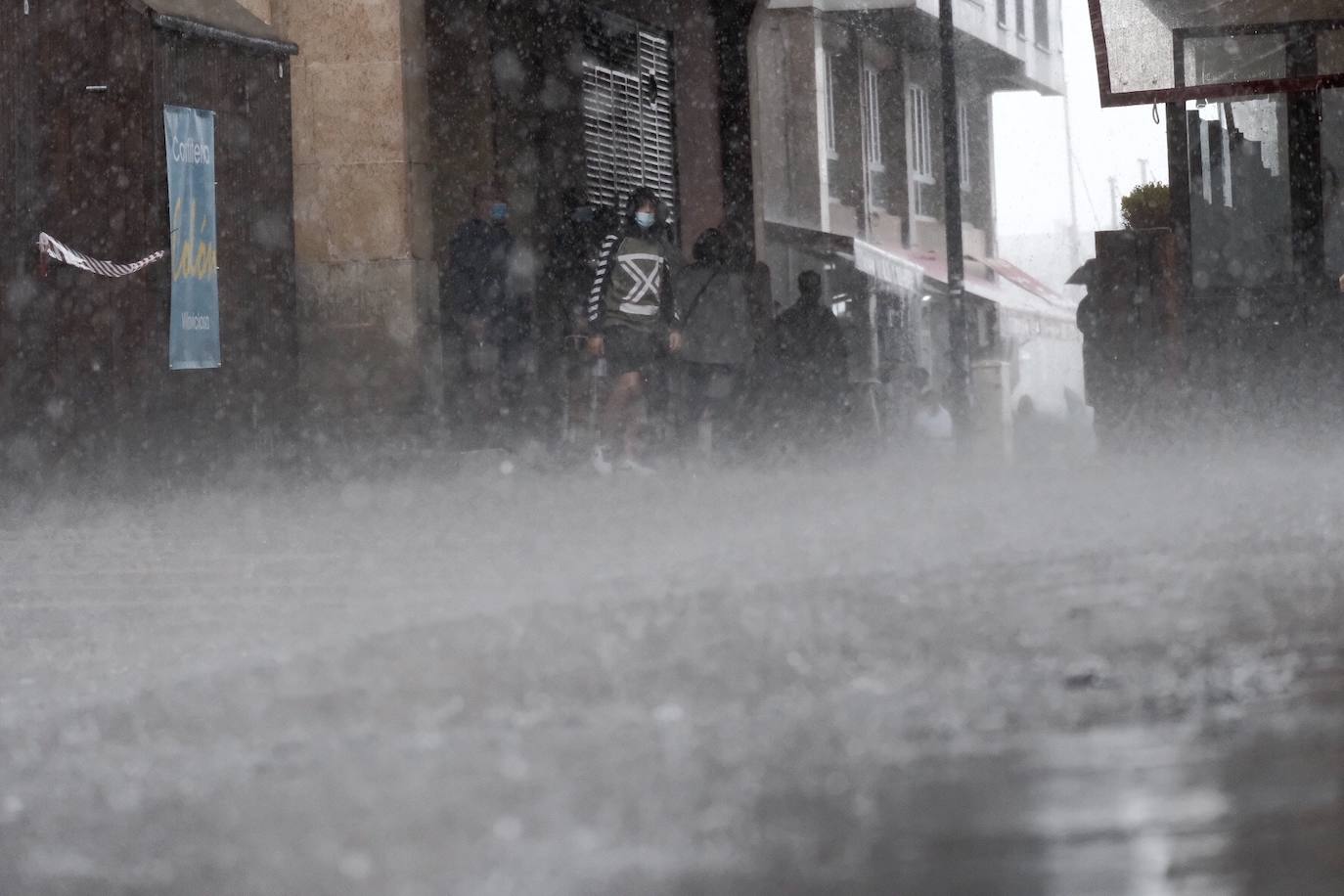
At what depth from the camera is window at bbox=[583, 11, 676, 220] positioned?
20.5 metres

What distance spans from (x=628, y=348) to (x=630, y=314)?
0.23 m

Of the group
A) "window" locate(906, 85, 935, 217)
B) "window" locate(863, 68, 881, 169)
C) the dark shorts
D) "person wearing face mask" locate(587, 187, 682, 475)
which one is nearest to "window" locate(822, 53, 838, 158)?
"window" locate(863, 68, 881, 169)

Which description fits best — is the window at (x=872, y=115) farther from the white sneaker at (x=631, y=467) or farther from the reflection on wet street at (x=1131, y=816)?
the reflection on wet street at (x=1131, y=816)

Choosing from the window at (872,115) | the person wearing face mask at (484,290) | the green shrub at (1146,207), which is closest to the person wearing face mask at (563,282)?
the person wearing face mask at (484,290)

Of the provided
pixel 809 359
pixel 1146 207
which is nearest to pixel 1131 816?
pixel 1146 207

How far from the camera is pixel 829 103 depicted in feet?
107

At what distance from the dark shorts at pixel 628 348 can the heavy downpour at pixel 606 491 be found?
3 cm

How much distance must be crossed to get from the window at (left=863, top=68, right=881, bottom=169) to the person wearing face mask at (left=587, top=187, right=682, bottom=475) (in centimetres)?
1956

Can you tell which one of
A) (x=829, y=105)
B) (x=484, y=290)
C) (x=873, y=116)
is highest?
(x=873, y=116)

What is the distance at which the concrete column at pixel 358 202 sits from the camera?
16.4 m

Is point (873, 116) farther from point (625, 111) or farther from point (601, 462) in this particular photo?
point (601, 462)

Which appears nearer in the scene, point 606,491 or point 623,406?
point 606,491

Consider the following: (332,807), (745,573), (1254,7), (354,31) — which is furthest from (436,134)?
(332,807)

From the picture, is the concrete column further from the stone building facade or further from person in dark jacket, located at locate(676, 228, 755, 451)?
person in dark jacket, located at locate(676, 228, 755, 451)
